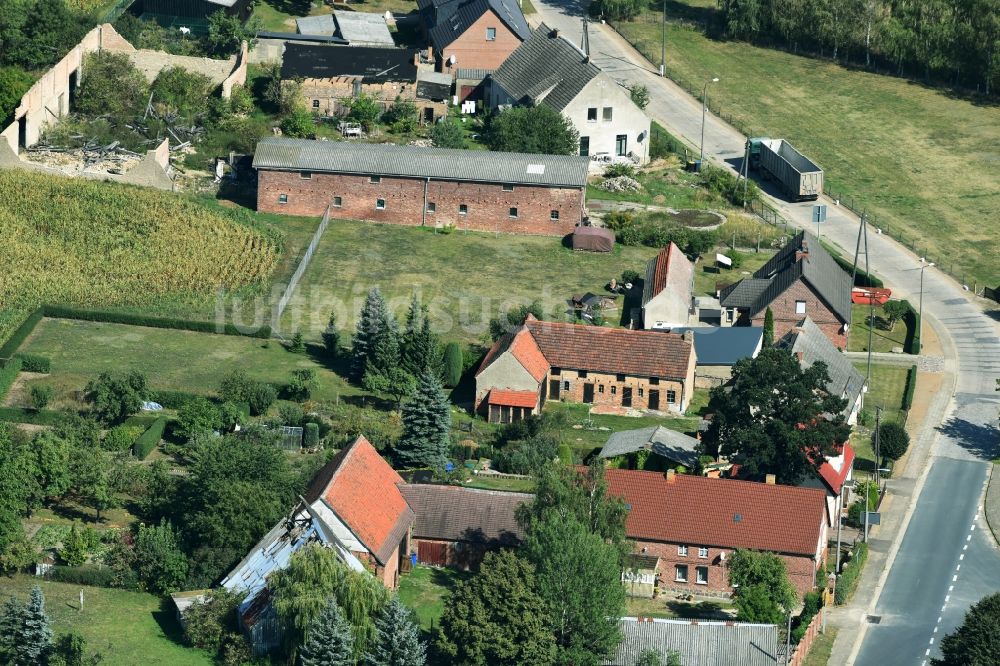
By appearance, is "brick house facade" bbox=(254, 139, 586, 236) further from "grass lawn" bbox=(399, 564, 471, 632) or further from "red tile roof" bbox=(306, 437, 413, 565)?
"grass lawn" bbox=(399, 564, 471, 632)

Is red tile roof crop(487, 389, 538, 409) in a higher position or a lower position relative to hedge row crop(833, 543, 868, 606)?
higher

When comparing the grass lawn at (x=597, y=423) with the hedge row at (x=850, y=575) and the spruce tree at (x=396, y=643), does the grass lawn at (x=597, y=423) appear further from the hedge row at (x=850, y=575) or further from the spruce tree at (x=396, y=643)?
the spruce tree at (x=396, y=643)

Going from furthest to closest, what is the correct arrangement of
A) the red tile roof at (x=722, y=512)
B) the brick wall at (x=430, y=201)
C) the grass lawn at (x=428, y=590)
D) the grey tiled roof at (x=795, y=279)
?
the brick wall at (x=430, y=201) < the grey tiled roof at (x=795, y=279) < the red tile roof at (x=722, y=512) < the grass lawn at (x=428, y=590)

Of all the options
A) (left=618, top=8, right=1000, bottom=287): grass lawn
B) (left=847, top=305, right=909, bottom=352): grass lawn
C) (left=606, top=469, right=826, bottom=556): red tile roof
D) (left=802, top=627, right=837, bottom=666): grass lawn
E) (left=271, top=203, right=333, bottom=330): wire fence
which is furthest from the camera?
(left=618, top=8, right=1000, bottom=287): grass lawn

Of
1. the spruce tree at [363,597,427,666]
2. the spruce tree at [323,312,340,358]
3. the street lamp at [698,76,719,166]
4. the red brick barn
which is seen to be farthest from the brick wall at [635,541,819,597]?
the street lamp at [698,76,719,166]

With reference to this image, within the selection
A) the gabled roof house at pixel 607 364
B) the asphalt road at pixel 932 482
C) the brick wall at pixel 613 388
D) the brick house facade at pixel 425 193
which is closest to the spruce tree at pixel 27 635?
the asphalt road at pixel 932 482

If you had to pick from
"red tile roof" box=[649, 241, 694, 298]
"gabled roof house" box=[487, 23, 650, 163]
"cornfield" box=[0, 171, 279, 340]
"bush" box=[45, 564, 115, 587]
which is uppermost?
"gabled roof house" box=[487, 23, 650, 163]

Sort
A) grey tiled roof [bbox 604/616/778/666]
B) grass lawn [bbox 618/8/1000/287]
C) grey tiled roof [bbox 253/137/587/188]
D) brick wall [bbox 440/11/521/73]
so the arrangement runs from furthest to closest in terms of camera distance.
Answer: brick wall [bbox 440/11/521/73], grass lawn [bbox 618/8/1000/287], grey tiled roof [bbox 253/137/587/188], grey tiled roof [bbox 604/616/778/666]

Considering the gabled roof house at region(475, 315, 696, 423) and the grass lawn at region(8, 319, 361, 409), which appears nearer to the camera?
the grass lawn at region(8, 319, 361, 409)
